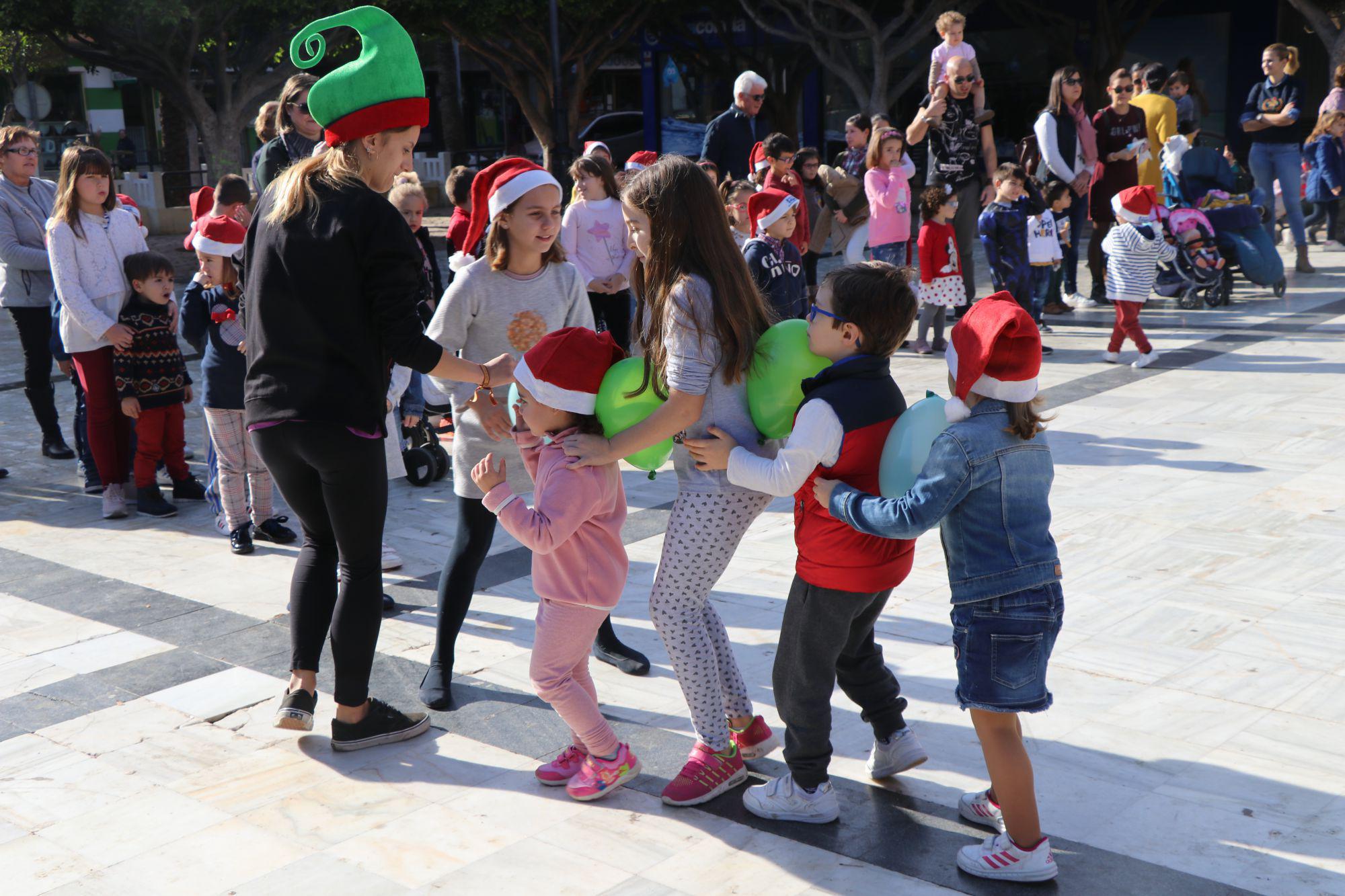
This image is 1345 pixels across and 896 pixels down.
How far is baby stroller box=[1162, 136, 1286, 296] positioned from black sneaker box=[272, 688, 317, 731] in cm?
992

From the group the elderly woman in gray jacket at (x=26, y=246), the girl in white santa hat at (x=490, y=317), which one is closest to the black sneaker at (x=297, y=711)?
the girl in white santa hat at (x=490, y=317)

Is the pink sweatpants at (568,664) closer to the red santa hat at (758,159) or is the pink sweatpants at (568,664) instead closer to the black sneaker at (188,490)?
the black sneaker at (188,490)

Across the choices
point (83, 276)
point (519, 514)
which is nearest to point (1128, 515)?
point (519, 514)

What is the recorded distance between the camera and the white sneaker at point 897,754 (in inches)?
139

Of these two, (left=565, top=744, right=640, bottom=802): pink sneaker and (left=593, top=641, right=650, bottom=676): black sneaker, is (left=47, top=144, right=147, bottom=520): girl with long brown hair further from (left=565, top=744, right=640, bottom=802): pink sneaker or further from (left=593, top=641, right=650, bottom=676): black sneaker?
(left=565, top=744, right=640, bottom=802): pink sneaker

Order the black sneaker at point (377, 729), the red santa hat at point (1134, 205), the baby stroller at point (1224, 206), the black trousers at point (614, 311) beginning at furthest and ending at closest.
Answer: the baby stroller at point (1224, 206), the red santa hat at point (1134, 205), the black trousers at point (614, 311), the black sneaker at point (377, 729)

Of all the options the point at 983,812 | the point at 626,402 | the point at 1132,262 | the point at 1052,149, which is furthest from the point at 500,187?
the point at 1052,149

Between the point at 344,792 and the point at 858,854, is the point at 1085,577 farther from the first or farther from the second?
the point at 344,792

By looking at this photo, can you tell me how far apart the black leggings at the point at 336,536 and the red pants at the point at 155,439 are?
10.6 ft

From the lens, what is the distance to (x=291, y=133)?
6.10 meters

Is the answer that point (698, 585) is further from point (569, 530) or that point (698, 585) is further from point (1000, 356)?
point (1000, 356)

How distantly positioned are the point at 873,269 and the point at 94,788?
2.66 metres

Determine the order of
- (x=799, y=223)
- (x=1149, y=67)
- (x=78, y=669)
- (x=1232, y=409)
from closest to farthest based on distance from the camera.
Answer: (x=78, y=669) < (x=1232, y=409) < (x=799, y=223) < (x=1149, y=67)

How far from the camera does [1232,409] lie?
7789 millimetres
